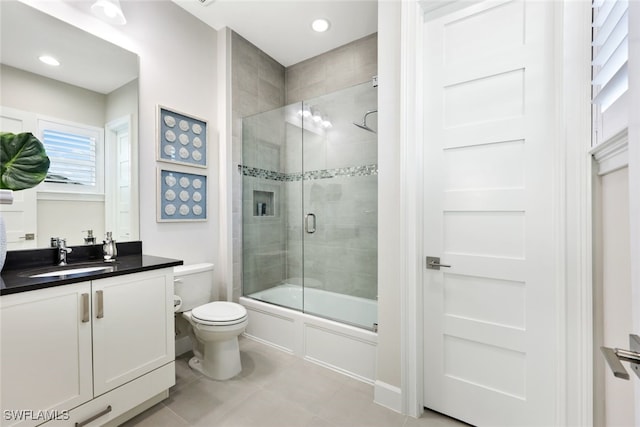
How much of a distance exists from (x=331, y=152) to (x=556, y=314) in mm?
2060

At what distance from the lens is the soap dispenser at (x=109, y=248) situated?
173 centimetres

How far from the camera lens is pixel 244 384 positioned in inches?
72.3

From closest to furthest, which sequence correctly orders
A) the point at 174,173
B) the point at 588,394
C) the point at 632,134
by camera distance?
the point at 632,134
the point at 588,394
the point at 174,173

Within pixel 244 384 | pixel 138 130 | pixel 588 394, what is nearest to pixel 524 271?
pixel 588 394

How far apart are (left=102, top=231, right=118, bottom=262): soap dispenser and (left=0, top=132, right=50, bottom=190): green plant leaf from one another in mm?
465

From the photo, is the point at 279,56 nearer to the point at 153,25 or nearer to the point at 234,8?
the point at 234,8

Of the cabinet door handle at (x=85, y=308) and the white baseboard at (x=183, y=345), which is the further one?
the white baseboard at (x=183, y=345)

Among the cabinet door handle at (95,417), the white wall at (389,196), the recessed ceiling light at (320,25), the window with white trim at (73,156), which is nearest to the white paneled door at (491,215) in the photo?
the white wall at (389,196)

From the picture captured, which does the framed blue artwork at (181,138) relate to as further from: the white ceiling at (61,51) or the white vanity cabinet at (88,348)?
the white vanity cabinet at (88,348)

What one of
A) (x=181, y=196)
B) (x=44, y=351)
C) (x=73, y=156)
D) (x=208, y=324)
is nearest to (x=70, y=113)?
(x=73, y=156)

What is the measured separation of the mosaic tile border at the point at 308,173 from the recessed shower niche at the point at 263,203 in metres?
0.17

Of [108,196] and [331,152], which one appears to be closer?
[108,196]

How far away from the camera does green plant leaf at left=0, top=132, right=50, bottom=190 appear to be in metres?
1.39

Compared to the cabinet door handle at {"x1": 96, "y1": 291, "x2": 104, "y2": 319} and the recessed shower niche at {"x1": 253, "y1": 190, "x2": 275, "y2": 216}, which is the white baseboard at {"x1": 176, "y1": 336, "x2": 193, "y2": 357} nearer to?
the cabinet door handle at {"x1": 96, "y1": 291, "x2": 104, "y2": 319}
